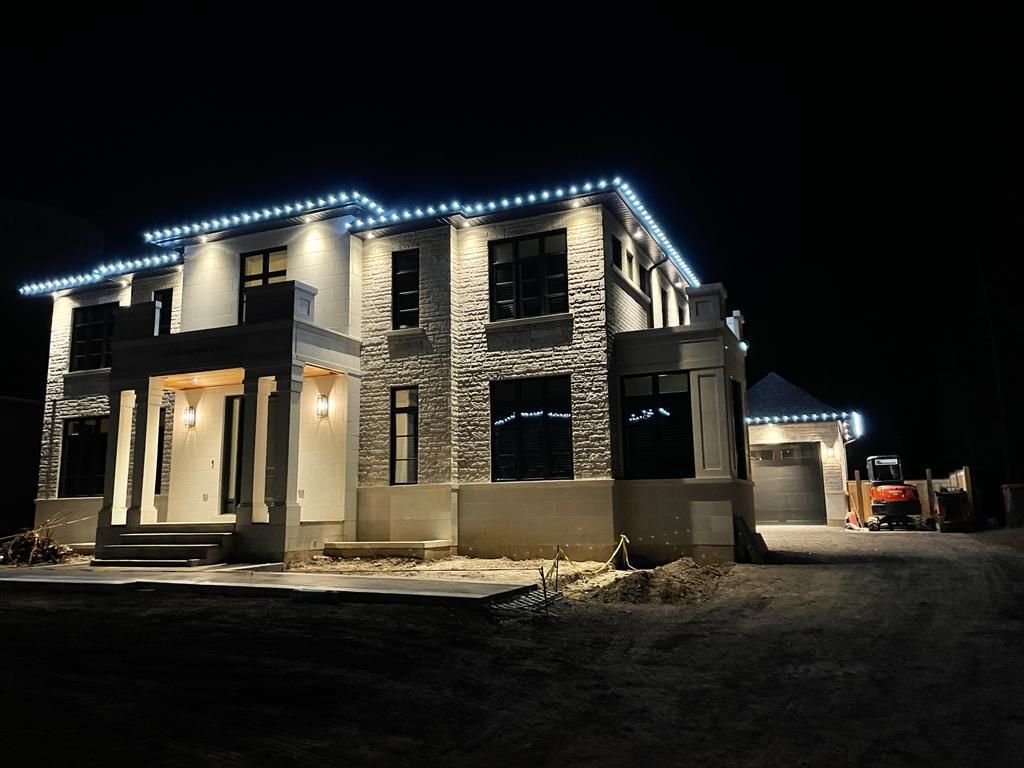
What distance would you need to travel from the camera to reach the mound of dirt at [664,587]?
33.8ft

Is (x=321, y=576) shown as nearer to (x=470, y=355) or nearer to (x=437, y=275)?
(x=470, y=355)

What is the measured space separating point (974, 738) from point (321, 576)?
907 cm

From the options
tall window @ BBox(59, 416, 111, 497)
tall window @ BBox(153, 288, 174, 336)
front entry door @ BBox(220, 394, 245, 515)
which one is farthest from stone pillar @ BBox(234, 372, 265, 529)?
tall window @ BBox(59, 416, 111, 497)

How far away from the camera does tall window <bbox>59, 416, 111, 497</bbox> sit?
19.0 meters

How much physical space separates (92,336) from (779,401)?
2282 centimetres

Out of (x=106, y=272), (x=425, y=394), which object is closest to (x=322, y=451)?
(x=425, y=394)

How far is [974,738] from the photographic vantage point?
4.67m

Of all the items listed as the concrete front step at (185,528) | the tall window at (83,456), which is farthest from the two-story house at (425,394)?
the tall window at (83,456)

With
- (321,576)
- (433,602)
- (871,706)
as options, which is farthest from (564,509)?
(871,706)

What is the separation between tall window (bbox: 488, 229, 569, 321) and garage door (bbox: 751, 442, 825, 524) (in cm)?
1458

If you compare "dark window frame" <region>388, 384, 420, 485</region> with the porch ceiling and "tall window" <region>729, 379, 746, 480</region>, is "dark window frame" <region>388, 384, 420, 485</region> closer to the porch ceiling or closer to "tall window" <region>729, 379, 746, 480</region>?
the porch ceiling

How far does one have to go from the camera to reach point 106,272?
1944 cm

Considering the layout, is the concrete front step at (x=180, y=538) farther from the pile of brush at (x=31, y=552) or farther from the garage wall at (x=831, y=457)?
the garage wall at (x=831, y=457)

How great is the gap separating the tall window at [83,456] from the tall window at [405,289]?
28.8 ft
